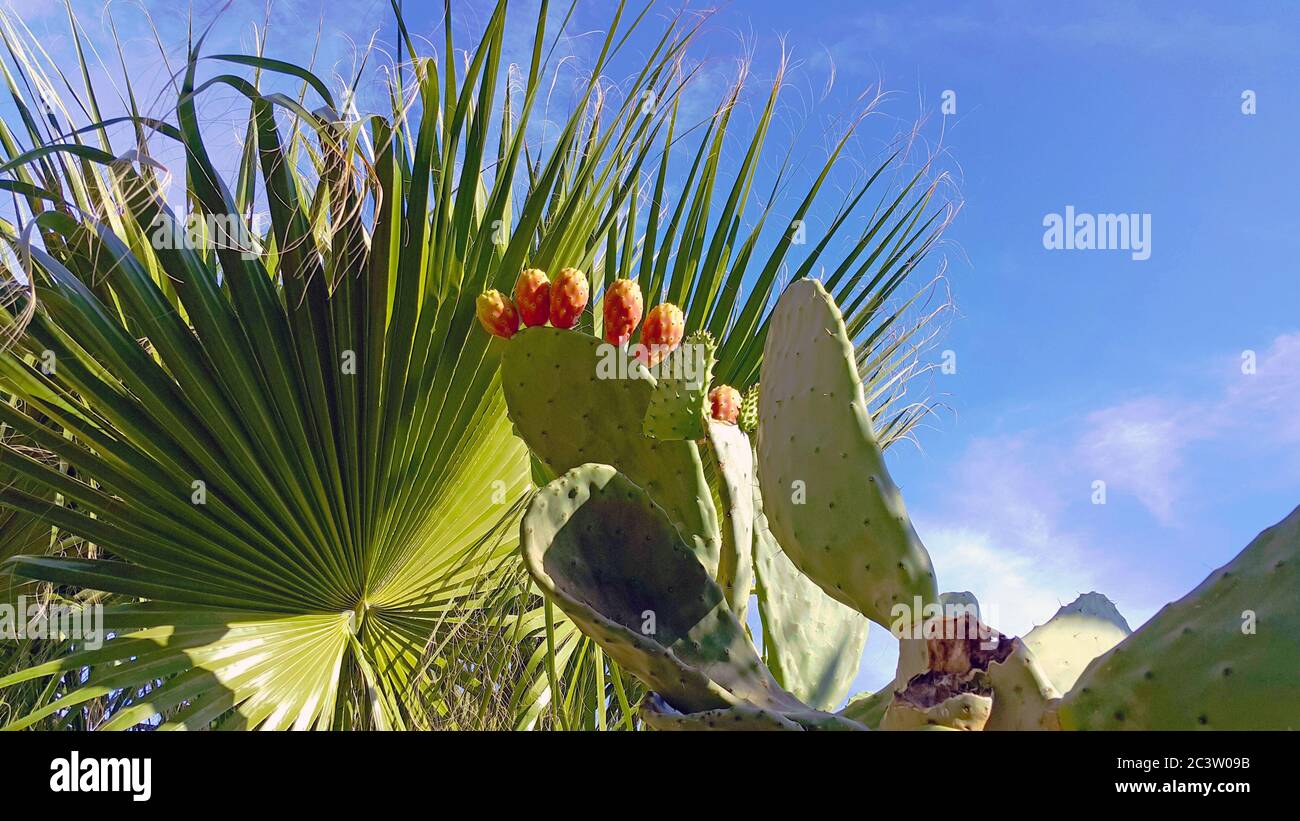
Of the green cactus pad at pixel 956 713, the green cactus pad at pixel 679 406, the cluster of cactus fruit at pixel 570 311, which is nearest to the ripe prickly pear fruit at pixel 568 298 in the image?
the cluster of cactus fruit at pixel 570 311

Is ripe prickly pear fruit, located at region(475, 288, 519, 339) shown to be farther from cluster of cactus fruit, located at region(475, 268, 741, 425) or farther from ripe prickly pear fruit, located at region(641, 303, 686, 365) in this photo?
ripe prickly pear fruit, located at region(641, 303, 686, 365)

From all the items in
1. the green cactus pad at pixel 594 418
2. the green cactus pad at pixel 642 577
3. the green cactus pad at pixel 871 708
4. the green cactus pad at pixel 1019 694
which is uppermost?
the green cactus pad at pixel 594 418

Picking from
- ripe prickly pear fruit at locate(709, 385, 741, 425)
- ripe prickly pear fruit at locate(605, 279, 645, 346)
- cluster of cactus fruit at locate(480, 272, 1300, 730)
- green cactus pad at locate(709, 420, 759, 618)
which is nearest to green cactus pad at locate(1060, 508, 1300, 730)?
cluster of cactus fruit at locate(480, 272, 1300, 730)

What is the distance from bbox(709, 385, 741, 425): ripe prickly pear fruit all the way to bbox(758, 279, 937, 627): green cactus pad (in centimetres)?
24

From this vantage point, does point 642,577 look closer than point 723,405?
Yes

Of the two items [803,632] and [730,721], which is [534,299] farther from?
[730,721]

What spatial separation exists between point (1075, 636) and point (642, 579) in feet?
1.89

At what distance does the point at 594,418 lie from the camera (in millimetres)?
1457

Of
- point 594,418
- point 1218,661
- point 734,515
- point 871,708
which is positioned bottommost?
point 871,708

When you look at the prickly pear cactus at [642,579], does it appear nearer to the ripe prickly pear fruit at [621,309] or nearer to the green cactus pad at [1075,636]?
the green cactus pad at [1075,636]

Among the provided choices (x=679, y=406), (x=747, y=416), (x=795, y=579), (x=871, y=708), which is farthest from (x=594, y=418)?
(x=871, y=708)

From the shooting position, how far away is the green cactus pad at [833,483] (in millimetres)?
1081

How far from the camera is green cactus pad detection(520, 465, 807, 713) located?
3.56ft
